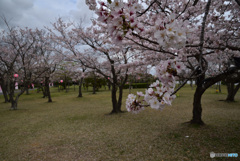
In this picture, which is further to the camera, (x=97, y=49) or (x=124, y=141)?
(x=97, y=49)

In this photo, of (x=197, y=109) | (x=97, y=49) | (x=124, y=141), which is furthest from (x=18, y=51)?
(x=197, y=109)

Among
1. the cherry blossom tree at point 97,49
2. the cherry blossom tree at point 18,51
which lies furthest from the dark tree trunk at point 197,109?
the cherry blossom tree at point 18,51

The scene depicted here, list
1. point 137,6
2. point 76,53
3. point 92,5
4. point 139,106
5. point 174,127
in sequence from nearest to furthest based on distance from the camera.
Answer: point 137,6 < point 139,106 < point 92,5 < point 174,127 < point 76,53

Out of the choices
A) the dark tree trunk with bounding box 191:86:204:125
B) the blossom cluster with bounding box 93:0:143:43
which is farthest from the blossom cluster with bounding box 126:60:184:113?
the dark tree trunk with bounding box 191:86:204:125

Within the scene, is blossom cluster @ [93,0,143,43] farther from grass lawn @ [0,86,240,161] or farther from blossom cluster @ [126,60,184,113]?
grass lawn @ [0,86,240,161]

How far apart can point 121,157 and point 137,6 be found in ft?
9.57

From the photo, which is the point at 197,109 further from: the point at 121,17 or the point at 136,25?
the point at 121,17

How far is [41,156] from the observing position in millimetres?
3201

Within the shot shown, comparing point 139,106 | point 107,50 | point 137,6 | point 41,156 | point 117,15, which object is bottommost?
point 41,156

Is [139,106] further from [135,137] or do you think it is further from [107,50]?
[107,50]

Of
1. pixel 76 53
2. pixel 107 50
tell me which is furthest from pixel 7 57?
pixel 107 50

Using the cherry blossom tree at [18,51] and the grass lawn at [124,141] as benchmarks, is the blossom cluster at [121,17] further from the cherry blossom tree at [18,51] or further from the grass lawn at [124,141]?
the cherry blossom tree at [18,51]

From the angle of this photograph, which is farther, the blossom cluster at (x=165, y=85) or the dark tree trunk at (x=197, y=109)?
the dark tree trunk at (x=197, y=109)

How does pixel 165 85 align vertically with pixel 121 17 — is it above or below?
below
